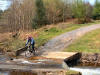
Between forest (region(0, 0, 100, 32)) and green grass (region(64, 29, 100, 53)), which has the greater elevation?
forest (region(0, 0, 100, 32))

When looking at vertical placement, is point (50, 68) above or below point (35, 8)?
below

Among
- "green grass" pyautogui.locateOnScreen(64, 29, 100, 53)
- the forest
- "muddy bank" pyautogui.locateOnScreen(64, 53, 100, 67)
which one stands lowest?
"muddy bank" pyautogui.locateOnScreen(64, 53, 100, 67)

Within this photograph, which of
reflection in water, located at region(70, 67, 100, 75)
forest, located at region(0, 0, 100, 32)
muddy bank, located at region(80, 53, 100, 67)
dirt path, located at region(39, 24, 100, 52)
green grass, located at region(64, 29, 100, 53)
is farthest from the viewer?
forest, located at region(0, 0, 100, 32)

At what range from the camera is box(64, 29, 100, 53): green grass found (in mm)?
21380

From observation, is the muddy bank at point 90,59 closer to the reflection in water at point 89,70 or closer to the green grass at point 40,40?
the reflection in water at point 89,70

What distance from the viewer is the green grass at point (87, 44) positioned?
70.1 ft

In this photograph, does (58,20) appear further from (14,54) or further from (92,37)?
(14,54)

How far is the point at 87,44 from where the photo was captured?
23.2m

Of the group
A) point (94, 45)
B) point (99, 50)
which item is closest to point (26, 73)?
point (99, 50)

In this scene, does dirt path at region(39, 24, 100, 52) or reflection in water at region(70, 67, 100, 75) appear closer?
reflection in water at region(70, 67, 100, 75)

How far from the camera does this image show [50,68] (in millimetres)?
15508

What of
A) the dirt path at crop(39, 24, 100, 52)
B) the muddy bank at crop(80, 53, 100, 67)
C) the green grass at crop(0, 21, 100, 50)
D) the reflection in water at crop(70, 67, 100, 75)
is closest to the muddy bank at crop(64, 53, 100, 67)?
the muddy bank at crop(80, 53, 100, 67)

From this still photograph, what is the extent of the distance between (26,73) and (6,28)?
3077 cm

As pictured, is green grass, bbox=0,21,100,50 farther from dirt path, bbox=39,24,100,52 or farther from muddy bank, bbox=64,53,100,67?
muddy bank, bbox=64,53,100,67
